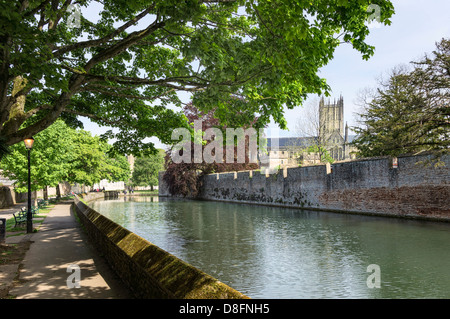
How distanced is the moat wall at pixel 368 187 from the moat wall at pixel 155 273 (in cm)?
1787

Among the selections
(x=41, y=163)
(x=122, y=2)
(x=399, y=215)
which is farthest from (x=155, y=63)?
(x=41, y=163)

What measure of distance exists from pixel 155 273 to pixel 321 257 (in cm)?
750

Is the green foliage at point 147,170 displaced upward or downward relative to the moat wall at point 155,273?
upward

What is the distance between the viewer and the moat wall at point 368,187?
20.3m

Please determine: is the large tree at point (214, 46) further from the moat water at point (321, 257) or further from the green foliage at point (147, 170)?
the green foliage at point (147, 170)

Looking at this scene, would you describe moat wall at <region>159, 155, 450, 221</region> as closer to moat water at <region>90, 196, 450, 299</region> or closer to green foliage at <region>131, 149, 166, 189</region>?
moat water at <region>90, 196, 450, 299</region>

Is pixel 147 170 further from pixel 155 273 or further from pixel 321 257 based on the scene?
pixel 155 273

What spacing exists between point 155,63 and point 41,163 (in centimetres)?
2089

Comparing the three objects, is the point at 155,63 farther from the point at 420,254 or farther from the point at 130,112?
the point at 420,254

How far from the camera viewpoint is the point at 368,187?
24.8m

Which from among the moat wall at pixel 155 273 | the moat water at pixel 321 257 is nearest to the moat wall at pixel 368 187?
the moat water at pixel 321 257

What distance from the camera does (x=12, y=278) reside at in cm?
754

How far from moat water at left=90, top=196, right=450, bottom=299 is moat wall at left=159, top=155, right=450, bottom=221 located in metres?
1.71

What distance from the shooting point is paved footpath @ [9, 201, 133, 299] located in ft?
21.4
